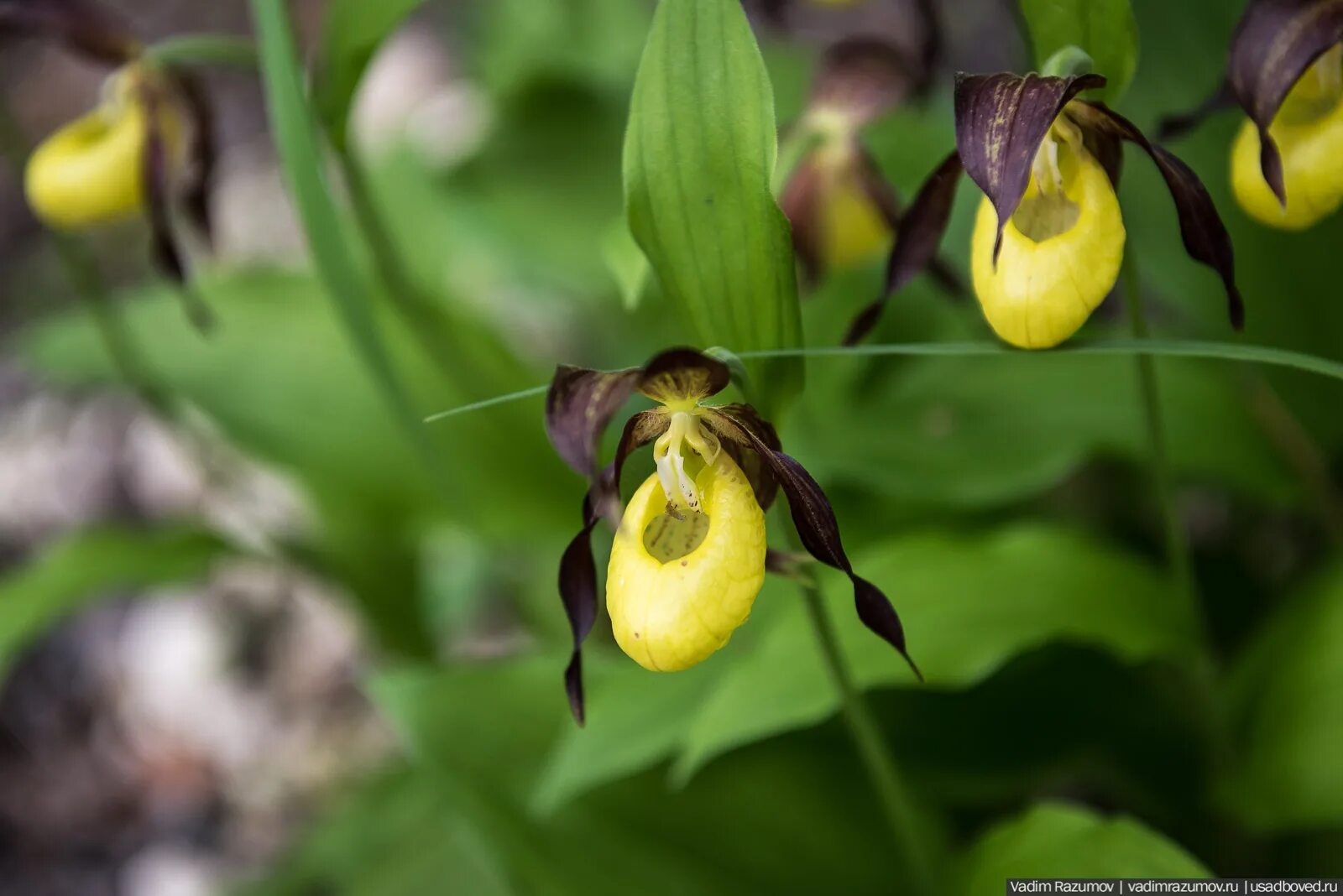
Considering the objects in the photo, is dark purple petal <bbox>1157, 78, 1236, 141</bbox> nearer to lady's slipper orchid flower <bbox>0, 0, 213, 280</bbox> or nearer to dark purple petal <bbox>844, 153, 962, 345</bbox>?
dark purple petal <bbox>844, 153, 962, 345</bbox>

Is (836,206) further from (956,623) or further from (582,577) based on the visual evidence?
(582,577)

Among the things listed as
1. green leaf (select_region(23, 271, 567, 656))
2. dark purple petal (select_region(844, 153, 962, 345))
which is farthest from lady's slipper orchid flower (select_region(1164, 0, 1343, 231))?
green leaf (select_region(23, 271, 567, 656))

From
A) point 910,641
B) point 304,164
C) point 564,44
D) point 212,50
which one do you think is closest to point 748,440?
point 910,641

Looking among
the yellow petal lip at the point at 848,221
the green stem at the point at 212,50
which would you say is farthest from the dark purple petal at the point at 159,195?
the yellow petal lip at the point at 848,221

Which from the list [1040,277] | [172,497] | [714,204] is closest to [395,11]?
[714,204]

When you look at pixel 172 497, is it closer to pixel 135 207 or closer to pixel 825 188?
pixel 135 207
